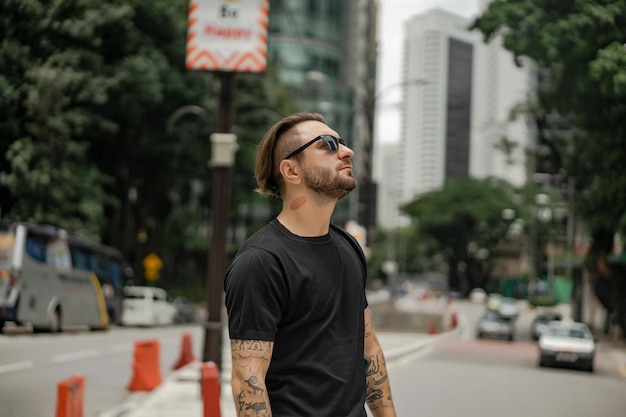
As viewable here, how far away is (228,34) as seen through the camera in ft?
35.4

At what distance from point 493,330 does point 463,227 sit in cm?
5516

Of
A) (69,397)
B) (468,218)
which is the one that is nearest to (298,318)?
(69,397)

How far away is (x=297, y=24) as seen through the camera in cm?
7831

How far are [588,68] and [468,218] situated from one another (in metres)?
86.0

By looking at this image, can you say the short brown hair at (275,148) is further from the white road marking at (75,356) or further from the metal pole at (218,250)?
the white road marking at (75,356)

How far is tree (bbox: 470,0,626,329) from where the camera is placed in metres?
6.07

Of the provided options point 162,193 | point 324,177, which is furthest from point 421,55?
point 162,193

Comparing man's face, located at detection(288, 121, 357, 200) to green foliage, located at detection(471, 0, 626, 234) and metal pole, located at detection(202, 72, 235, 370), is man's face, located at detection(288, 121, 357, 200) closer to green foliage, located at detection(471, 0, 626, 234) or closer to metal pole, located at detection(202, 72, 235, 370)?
green foliage, located at detection(471, 0, 626, 234)

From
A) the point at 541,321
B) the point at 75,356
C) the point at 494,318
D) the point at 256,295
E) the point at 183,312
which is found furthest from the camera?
the point at 541,321

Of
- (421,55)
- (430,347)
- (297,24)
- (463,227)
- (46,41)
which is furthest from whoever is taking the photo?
(463,227)

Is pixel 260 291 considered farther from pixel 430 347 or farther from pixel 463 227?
pixel 463 227

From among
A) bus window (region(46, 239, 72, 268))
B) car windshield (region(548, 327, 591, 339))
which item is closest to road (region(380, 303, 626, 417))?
car windshield (region(548, 327, 591, 339))

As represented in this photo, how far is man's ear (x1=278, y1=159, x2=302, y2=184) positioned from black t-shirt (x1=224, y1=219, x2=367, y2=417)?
0.17 metres

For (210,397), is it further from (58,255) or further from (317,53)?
(317,53)
